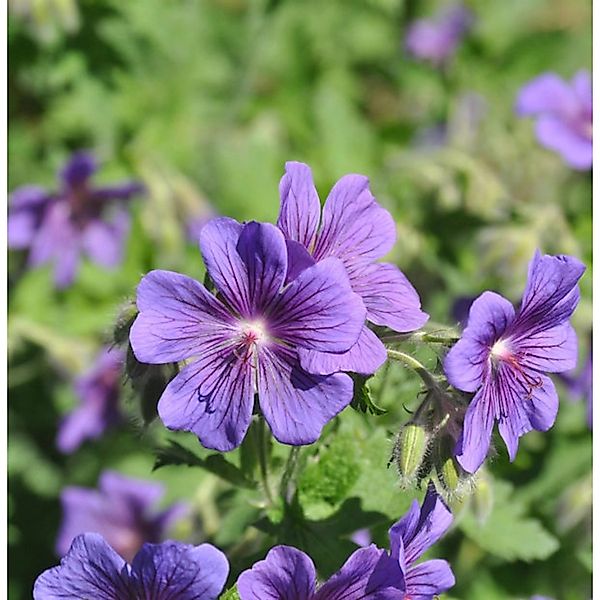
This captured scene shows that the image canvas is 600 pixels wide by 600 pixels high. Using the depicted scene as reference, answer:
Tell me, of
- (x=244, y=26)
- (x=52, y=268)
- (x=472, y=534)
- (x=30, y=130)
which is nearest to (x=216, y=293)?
(x=472, y=534)

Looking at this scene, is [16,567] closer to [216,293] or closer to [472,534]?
[472,534]

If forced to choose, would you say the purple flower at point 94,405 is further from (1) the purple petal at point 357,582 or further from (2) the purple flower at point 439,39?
(2) the purple flower at point 439,39

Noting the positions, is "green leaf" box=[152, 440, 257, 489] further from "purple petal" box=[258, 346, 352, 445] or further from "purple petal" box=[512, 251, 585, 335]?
"purple petal" box=[512, 251, 585, 335]

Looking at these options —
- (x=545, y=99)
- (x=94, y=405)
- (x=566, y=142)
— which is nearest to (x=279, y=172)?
(x=545, y=99)

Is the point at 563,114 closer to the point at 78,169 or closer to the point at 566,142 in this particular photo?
the point at 566,142

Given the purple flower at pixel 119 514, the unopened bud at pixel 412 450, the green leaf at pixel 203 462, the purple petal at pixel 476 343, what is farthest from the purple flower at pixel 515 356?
the purple flower at pixel 119 514

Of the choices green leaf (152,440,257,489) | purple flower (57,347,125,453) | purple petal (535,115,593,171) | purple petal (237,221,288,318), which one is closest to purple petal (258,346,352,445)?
purple petal (237,221,288,318)
